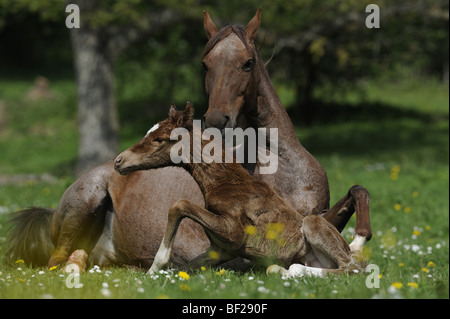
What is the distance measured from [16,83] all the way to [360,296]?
118 ft

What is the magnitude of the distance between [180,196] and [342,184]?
7367 millimetres

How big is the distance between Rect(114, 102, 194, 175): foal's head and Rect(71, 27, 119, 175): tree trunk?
12.4 metres

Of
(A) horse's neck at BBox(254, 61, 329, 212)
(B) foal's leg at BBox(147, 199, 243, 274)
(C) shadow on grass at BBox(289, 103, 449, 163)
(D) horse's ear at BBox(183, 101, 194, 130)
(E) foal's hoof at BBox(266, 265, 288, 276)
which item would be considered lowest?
(C) shadow on grass at BBox(289, 103, 449, 163)

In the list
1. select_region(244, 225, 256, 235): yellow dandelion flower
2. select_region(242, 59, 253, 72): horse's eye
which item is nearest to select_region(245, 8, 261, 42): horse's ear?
select_region(242, 59, 253, 72): horse's eye

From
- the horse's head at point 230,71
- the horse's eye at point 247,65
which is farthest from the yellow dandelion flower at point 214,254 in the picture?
the horse's eye at point 247,65

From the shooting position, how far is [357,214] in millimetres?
5258

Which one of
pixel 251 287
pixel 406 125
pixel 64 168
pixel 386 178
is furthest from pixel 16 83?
pixel 251 287

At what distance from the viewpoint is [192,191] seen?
5945mm

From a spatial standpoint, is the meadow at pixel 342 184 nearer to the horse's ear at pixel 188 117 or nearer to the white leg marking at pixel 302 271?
the white leg marking at pixel 302 271

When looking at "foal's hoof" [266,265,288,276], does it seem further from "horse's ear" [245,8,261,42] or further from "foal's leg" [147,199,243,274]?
"horse's ear" [245,8,261,42]

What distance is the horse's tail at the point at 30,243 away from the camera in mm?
6613

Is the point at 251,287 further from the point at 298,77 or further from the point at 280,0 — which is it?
the point at 298,77

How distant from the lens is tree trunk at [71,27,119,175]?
17.3 meters

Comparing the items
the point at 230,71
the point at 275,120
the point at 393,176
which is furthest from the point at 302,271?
the point at 393,176
